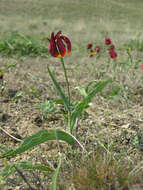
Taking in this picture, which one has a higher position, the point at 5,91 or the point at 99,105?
the point at 5,91

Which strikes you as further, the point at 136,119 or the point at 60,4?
the point at 60,4

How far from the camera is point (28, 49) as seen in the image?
4.57 metres

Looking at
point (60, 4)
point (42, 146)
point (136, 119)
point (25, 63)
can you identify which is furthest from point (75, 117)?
point (60, 4)

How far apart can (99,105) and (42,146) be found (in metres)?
0.89

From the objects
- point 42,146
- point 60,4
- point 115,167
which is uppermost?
point 60,4

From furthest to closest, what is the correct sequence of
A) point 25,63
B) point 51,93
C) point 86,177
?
point 25,63
point 51,93
point 86,177

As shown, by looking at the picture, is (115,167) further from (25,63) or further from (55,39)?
(25,63)

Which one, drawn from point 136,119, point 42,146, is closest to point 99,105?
point 136,119

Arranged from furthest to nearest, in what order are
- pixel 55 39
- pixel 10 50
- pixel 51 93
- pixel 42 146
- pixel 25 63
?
pixel 10 50 → pixel 25 63 → pixel 51 93 → pixel 42 146 → pixel 55 39

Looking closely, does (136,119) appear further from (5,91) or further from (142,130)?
(5,91)

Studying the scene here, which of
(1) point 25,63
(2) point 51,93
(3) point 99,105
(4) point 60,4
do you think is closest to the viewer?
(3) point 99,105

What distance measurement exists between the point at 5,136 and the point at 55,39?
0.77 meters

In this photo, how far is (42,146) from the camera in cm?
158

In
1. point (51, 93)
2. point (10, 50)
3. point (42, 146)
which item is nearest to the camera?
point (42, 146)
